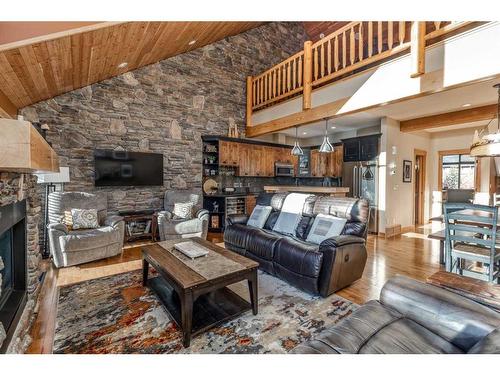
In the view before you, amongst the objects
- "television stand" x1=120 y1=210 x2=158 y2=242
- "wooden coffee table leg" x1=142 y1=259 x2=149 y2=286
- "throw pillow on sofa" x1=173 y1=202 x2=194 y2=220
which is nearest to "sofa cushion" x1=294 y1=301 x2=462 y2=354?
"wooden coffee table leg" x1=142 y1=259 x2=149 y2=286

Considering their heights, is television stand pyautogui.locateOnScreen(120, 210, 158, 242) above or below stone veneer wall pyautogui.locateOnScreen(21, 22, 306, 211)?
below

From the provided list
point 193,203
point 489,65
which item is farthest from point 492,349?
point 193,203

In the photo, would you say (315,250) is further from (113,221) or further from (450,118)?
(450,118)

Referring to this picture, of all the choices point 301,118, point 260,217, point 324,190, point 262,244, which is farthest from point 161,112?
point 324,190

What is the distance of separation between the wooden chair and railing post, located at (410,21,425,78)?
1.68 m

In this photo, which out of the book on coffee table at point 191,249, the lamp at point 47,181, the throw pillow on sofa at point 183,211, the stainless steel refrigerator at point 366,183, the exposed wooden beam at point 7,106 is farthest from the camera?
the stainless steel refrigerator at point 366,183

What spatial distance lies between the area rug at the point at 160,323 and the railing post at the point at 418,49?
284 cm

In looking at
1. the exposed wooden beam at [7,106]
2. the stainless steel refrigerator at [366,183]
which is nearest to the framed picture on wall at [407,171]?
the stainless steel refrigerator at [366,183]

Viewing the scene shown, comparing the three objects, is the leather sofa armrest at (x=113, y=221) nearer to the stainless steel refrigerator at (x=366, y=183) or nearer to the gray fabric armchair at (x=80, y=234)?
the gray fabric armchair at (x=80, y=234)

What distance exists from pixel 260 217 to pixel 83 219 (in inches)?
107

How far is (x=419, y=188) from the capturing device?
687 cm

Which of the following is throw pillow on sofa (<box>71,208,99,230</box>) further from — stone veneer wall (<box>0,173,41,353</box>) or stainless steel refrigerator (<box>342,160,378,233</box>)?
stainless steel refrigerator (<box>342,160,378,233</box>)

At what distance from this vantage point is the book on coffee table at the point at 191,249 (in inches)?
94.1

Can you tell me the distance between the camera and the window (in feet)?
23.1
